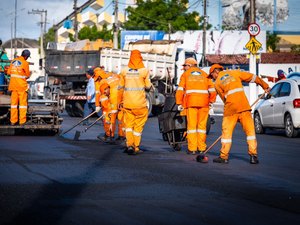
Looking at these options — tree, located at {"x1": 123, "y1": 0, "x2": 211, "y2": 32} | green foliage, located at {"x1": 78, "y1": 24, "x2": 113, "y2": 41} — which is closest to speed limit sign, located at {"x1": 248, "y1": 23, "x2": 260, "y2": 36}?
tree, located at {"x1": 123, "y1": 0, "x2": 211, "y2": 32}

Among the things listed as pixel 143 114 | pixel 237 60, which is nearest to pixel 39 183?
pixel 143 114

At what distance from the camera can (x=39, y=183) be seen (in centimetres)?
920

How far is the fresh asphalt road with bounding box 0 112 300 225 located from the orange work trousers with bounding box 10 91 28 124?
3.61 metres

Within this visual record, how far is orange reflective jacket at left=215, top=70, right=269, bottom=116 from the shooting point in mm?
12352

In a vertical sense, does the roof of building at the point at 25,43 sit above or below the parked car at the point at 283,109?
above

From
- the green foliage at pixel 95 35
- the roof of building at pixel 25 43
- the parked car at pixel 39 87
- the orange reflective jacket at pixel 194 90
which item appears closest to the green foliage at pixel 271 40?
the green foliage at pixel 95 35

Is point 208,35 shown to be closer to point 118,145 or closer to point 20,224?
point 118,145

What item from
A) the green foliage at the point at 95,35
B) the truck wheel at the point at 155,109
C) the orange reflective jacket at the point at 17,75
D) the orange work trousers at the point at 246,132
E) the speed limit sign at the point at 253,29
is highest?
the green foliage at the point at 95,35

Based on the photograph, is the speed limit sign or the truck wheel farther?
the truck wheel

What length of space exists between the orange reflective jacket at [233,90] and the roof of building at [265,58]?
48901 millimetres

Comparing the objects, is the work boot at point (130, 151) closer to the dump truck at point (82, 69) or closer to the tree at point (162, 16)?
the dump truck at point (82, 69)

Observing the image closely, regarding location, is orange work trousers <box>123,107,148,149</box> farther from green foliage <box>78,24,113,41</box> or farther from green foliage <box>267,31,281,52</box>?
green foliage <box>78,24,113,41</box>

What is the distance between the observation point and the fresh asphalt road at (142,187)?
698 cm

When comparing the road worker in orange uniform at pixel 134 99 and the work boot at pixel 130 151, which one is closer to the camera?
the work boot at pixel 130 151
